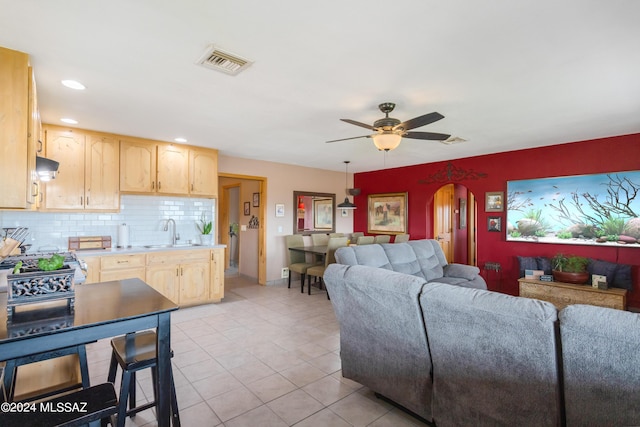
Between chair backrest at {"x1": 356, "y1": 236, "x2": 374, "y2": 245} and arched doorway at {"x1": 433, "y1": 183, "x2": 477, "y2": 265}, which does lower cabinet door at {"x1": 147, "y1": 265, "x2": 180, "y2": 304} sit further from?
arched doorway at {"x1": 433, "y1": 183, "x2": 477, "y2": 265}

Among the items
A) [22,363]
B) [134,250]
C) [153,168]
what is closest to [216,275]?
[134,250]

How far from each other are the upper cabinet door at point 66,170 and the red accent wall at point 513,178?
18.0 feet

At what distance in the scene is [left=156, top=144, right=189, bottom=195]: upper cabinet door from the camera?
4469 mm

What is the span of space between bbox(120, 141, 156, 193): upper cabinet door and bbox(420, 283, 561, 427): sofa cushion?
4.05 meters

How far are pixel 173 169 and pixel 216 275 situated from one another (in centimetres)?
171

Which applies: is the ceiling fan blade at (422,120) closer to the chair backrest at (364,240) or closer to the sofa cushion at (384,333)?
the sofa cushion at (384,333)

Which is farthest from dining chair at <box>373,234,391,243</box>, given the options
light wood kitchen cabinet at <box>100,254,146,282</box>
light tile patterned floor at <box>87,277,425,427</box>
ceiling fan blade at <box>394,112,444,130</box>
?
light wood kitchen cabinet at <box>100,254,146,282</box>

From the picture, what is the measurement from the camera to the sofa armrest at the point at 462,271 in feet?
14.1

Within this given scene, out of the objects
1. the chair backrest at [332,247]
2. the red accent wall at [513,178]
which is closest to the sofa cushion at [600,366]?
the chair backrest at [332,247]

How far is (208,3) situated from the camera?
163cm

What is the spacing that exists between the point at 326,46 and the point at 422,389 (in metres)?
2.25

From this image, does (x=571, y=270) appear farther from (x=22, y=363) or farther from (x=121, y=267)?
(x=121, y=267)

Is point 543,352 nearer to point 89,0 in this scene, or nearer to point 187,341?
point 89,0

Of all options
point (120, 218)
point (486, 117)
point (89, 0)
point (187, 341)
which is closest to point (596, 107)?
point (486, 117)
